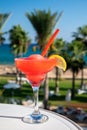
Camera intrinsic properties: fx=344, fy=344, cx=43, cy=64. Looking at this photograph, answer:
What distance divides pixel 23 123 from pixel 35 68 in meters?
0.36

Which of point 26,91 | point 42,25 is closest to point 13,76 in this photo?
point 26,91

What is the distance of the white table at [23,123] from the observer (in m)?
2.04

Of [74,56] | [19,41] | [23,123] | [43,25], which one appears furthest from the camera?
[19,41]

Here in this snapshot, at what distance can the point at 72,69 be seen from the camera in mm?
25469

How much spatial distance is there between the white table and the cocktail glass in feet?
0.20

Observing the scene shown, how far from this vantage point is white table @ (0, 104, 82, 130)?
6.70 ft

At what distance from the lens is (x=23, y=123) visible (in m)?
2.15

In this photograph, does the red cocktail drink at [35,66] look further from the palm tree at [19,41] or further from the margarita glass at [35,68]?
the palm tree at [19,41]

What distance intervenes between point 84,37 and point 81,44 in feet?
2.54

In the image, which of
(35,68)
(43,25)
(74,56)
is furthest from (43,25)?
(35,68)

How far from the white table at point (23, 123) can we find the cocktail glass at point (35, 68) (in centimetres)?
6

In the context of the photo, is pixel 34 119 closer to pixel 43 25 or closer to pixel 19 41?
pixel 43 25

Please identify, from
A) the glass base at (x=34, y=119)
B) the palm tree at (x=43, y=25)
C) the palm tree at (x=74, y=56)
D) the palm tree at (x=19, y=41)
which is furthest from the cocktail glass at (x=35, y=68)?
the palm tree at (x=19, y=41)

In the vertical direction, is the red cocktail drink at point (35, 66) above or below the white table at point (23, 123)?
above
